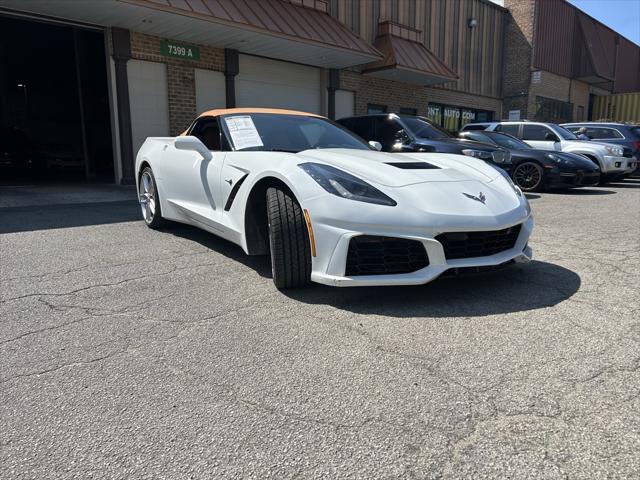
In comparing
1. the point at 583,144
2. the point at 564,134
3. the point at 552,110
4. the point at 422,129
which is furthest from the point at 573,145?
the point at 552,110

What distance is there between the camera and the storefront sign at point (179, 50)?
10430 mm

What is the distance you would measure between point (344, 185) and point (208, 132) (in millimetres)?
2083

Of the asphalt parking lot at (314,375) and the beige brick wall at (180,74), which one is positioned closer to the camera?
the asphalt parking lot at (314,375)

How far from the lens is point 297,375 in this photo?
2094mm

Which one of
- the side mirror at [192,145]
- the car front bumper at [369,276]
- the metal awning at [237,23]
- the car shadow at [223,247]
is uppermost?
the metal awning at [237,23]

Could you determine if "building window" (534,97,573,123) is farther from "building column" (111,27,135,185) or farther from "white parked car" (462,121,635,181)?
"building column" (111,27,135,185)

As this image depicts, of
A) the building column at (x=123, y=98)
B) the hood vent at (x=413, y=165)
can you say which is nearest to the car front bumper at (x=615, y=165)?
the hood vent at (x=413, y=165)

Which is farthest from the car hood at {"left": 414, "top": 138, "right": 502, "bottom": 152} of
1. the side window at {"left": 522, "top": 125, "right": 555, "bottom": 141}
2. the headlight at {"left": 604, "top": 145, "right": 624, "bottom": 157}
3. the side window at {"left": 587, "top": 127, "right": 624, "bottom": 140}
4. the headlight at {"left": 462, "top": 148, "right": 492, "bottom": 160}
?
the side window at {"left": 587, "top": 127, "right": 624, "bottom": 140}

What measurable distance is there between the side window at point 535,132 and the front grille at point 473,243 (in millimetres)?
9766

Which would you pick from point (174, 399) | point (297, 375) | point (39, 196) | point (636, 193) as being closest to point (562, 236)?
point (297, 375)

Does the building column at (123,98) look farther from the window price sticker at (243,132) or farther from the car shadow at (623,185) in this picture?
the car shadow at (623,185)

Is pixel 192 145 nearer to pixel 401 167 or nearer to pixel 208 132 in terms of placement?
pixel 208 132

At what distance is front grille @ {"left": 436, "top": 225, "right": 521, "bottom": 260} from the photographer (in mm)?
2833

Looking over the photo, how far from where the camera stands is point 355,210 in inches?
108
